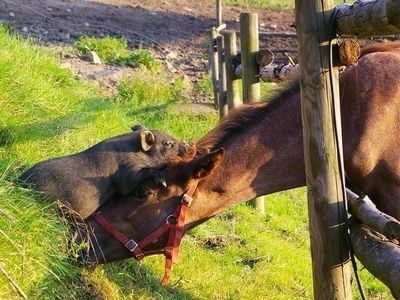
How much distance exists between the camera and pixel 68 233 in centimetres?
460

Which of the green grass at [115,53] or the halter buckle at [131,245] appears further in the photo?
the green grass at [115,53]

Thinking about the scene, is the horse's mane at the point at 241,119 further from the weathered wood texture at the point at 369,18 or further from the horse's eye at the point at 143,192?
the weathered wood texture at the point at 369,18

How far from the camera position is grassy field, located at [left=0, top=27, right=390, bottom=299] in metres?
4.21

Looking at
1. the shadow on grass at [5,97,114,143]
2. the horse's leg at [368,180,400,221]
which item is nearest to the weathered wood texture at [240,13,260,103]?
the shadow on grass at [5,97,114,143]

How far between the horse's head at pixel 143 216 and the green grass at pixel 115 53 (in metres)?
6.74

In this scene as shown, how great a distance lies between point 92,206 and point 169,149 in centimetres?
65

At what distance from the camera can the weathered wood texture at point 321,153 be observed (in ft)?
10.9

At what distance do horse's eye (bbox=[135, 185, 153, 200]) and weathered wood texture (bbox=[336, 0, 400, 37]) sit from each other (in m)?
1.92

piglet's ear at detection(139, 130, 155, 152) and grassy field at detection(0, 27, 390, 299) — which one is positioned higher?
piglet's ear at detection(139, 130, 155, 152)

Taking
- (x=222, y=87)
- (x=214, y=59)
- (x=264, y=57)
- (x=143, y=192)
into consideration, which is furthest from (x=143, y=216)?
(x=214, y=59)

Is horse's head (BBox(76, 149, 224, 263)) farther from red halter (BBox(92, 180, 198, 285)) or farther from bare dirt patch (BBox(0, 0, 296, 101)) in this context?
bare dirt patch (BBox(0, 0, 296, 101))

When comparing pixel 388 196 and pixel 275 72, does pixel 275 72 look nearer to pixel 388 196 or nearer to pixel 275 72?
pixel 275 72

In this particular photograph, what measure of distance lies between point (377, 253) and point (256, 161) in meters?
1.57

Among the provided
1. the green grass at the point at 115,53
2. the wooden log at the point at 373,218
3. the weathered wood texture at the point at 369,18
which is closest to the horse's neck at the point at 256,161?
the wooden log at the point at 373,218
